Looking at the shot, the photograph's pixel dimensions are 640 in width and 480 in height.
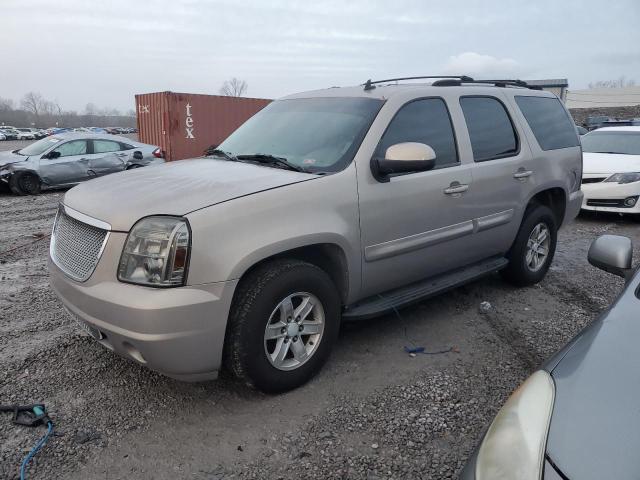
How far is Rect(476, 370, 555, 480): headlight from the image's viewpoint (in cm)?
144

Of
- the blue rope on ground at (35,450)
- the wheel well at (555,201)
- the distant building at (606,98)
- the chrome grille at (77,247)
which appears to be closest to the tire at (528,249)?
the wheel well at (555,201)

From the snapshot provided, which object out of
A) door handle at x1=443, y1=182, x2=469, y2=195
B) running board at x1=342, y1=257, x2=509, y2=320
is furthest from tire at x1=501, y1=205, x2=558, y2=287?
door handle at x1=443, y1=182, x2=469, y2=195

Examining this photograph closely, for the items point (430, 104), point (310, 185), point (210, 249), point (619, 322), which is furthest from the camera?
point (430, 104)

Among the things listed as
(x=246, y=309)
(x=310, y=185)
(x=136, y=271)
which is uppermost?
(x=310, y=185)

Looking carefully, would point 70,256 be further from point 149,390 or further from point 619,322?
point 619,322

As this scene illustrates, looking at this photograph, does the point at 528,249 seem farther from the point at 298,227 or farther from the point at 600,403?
the point at 600,403

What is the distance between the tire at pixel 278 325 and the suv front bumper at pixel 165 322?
114 mm

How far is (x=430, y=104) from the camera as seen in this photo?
382cm

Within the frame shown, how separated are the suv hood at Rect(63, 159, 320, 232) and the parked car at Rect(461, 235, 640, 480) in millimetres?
1738

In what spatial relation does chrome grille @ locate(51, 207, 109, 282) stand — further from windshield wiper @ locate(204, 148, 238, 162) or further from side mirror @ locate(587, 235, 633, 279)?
side mirror @ locate(587, 235, 633, 279)

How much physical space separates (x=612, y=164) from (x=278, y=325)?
25.5 feet

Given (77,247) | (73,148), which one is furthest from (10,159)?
(77,247)

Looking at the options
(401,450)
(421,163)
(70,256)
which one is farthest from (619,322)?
(70,256)

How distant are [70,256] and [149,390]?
95 centimetres
